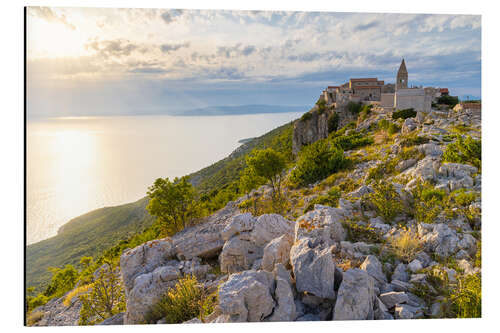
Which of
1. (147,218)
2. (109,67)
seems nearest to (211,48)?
(109,67)

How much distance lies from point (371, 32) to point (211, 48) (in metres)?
3.26

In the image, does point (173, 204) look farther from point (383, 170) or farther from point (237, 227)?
point (383, 170)

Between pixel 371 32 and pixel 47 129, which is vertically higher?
pixel 371 32

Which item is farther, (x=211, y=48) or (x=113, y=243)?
(x=113, y=243)

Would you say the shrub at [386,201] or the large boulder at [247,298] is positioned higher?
the shrub at [386,201]

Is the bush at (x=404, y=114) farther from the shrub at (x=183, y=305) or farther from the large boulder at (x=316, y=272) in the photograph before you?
the shrub at (x=183, y=305)

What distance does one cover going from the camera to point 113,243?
13.2 metres

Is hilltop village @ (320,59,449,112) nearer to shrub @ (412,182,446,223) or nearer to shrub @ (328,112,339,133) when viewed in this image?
shrub @ (328,112,339,133)

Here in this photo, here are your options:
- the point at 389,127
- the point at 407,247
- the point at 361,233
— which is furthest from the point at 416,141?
the point at 389,127

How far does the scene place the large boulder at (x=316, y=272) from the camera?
10.2ft

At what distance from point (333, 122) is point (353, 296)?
27.4 m

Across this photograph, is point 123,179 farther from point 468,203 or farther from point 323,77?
point 468,203

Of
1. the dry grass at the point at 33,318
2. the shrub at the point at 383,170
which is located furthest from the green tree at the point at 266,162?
the dry grass at the point at 33,318

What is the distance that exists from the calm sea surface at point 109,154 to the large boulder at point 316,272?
4081 mm
